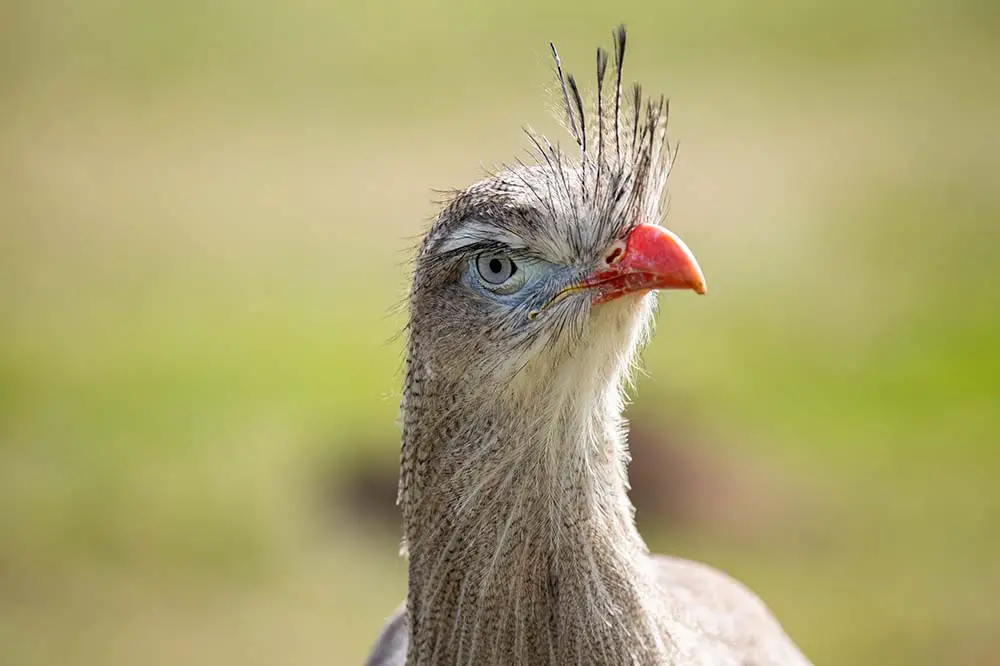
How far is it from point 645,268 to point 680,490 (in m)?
2.92

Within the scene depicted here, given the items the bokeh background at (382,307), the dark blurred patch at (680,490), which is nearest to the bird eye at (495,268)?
the bokeh background at (382,307)

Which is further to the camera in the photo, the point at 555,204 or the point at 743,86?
the point at 743,86

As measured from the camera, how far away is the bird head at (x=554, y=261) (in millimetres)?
1356

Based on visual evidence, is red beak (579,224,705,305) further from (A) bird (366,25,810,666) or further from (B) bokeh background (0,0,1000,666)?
(B) bokeh background (0,0,1000,666)

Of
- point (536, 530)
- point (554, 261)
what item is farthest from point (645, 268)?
point (536, 530)

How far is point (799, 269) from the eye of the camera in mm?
5090

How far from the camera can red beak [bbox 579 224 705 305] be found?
1.27m

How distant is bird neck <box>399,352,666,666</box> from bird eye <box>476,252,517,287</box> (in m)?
0.14

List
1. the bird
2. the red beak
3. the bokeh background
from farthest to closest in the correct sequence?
the bokeh background < the bird < the red beak

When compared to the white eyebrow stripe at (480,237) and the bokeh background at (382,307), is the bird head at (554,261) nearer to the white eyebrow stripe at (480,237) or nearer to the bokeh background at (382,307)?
the white eyebrow stripe at (480,237)

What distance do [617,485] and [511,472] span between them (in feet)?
0.48

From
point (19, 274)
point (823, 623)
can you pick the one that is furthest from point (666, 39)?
point (19, 274)

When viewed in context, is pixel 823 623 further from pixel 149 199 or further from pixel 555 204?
pixel 149 199

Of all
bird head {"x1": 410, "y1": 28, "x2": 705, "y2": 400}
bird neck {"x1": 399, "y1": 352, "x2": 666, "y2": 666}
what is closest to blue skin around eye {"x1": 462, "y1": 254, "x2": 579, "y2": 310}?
bird head {"x1": 410, "y1": 28, "x2": 705, "y2": 400}
